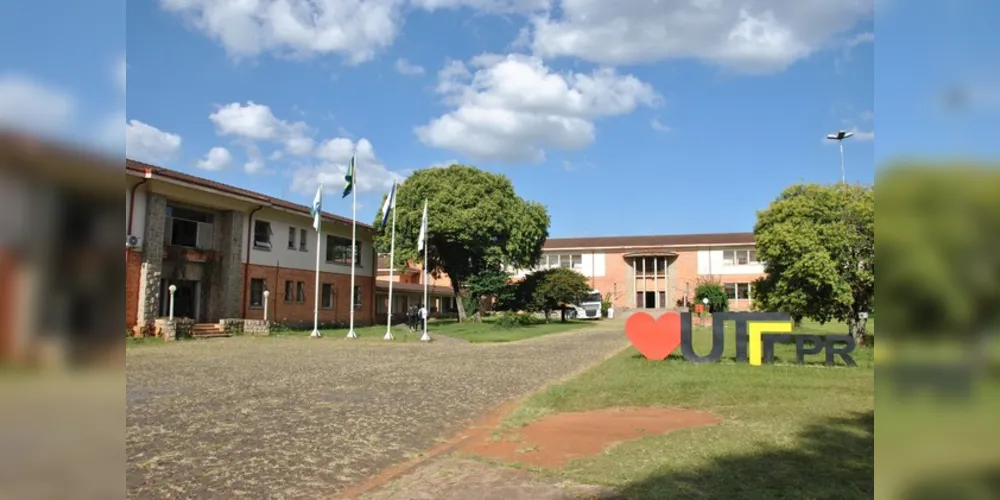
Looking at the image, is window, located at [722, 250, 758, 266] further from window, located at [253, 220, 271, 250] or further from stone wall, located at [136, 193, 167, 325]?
stone wall, located at [136, 193, 167, 325]

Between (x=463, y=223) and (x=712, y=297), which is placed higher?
(x=463, y=223)

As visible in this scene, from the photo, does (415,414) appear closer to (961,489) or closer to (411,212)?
(961,489)

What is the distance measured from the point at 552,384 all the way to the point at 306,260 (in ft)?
81.9

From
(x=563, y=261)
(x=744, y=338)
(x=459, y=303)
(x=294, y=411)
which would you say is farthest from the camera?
(x=563, y=261)

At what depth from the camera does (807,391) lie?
11.9 metres

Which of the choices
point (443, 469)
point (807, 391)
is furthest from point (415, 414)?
point (807, 391)

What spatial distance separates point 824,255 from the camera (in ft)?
68.3

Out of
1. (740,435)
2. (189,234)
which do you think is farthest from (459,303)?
(740,435)

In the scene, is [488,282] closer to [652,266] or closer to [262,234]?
[262,234]

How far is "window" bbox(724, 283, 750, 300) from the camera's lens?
64438mm

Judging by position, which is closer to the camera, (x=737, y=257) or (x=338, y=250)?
(x=338, y=250)

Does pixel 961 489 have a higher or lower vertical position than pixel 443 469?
higher

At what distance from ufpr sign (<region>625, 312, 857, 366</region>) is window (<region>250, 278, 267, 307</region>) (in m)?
20.9

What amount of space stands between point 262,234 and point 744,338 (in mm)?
24076
